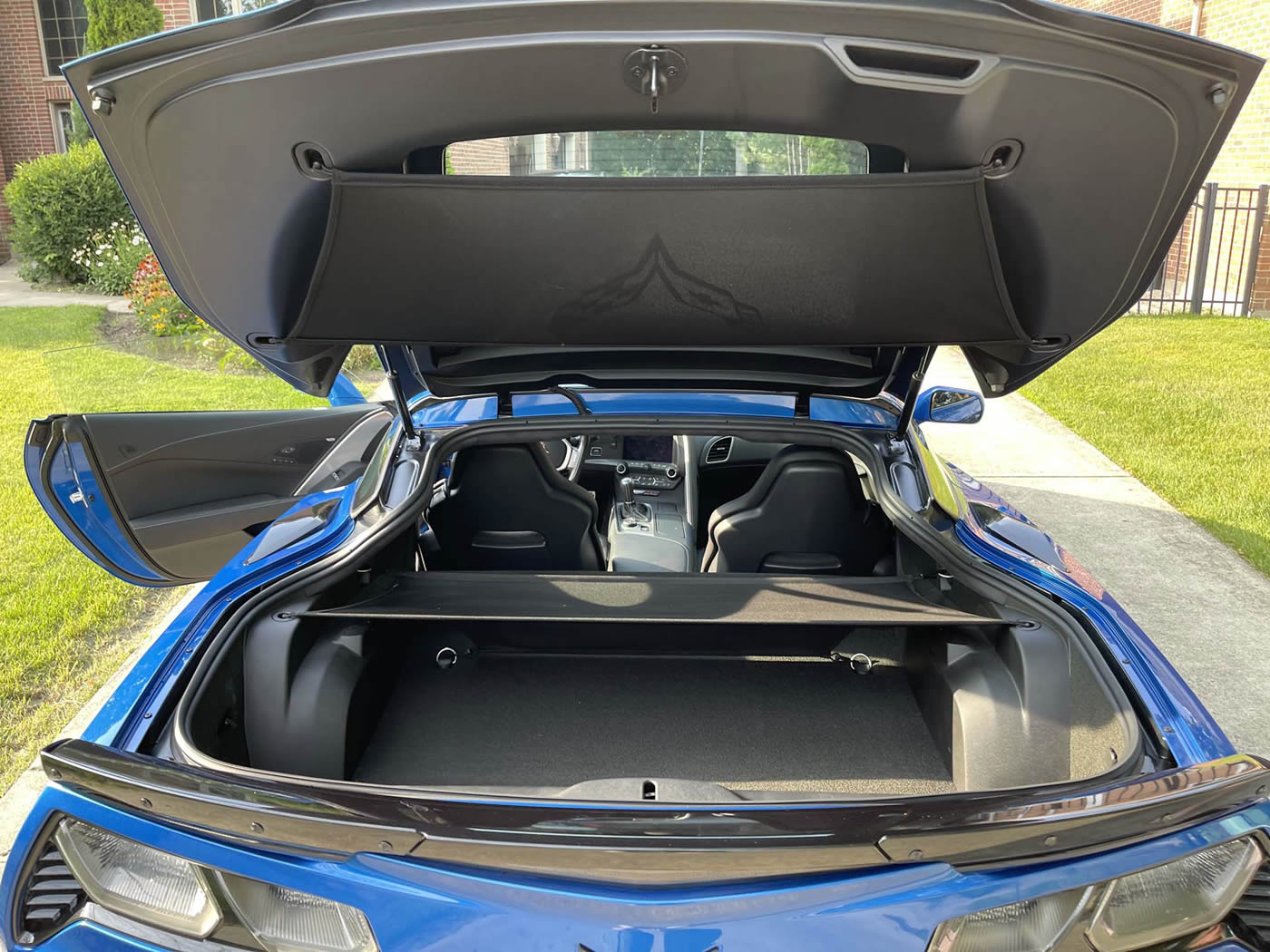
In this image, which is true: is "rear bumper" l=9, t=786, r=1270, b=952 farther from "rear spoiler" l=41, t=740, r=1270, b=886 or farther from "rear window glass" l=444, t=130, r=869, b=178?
"rear window glass" l=444, t=130, r=869, b=178

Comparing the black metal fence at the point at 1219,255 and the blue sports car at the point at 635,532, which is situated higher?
the blue sports car at the point at 635,532

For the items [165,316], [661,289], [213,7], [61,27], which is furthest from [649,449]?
[61,27]

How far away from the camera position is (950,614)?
2031 mm

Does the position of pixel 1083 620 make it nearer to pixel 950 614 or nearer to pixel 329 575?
pixel 950 614

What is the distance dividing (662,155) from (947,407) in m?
1.77

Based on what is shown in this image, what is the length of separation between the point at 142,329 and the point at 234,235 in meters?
7.92

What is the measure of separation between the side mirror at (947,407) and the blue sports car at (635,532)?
0.06 ft

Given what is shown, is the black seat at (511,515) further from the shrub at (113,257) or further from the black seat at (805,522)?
the shrub at (113,257)

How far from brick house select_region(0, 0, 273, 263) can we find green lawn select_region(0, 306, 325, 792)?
13.4 meters

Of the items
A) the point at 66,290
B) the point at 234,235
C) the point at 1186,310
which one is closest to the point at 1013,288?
the point at 234,235

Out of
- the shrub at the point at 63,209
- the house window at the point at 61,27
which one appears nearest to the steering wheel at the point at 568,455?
the shrub at the point at 63,209

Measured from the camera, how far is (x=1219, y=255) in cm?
1080

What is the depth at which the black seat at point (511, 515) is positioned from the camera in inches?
107

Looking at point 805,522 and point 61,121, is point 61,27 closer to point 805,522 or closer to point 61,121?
point 61,121
